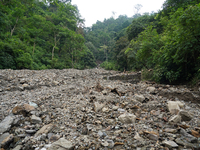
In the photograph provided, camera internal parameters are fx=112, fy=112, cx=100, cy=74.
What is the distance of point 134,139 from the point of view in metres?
2.50

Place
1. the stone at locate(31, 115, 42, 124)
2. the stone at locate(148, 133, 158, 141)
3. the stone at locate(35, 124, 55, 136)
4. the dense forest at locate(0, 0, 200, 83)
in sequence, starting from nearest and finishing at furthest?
the stone at locate(148, 133, 158, 141)
the stone at locate(35, 124, 55, 136)
the stone at locate(31, 115, 42, 124)
the dense forest at locate(0, 0, 200, 83)

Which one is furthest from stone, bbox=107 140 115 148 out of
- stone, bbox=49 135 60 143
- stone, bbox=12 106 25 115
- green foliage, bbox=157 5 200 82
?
green foliage, bbox=157 5 200 82

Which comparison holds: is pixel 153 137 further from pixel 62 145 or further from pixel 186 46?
pixel 186 46

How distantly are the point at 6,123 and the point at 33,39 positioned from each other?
20545 mm

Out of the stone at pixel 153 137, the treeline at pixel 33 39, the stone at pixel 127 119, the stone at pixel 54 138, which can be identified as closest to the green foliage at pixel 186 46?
the stone at pixel 127 119

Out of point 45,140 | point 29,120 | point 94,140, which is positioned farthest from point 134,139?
point 29,120

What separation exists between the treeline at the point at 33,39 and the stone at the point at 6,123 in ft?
18.6

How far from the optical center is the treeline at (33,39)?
10.8m

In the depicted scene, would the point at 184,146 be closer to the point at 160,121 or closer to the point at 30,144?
the point at 160,121

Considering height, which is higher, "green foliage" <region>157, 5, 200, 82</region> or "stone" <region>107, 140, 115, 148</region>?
"green foliage" <region>157, 5, 200, 82</region>

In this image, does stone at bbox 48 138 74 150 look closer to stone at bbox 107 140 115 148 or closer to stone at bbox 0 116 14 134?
stone at bbox 107 140 115 148

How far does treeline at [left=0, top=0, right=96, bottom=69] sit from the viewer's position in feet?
35.3

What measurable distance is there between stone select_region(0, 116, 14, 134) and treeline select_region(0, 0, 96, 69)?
18.6ft

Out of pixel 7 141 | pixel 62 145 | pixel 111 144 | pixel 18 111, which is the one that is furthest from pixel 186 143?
pixel 18 111
